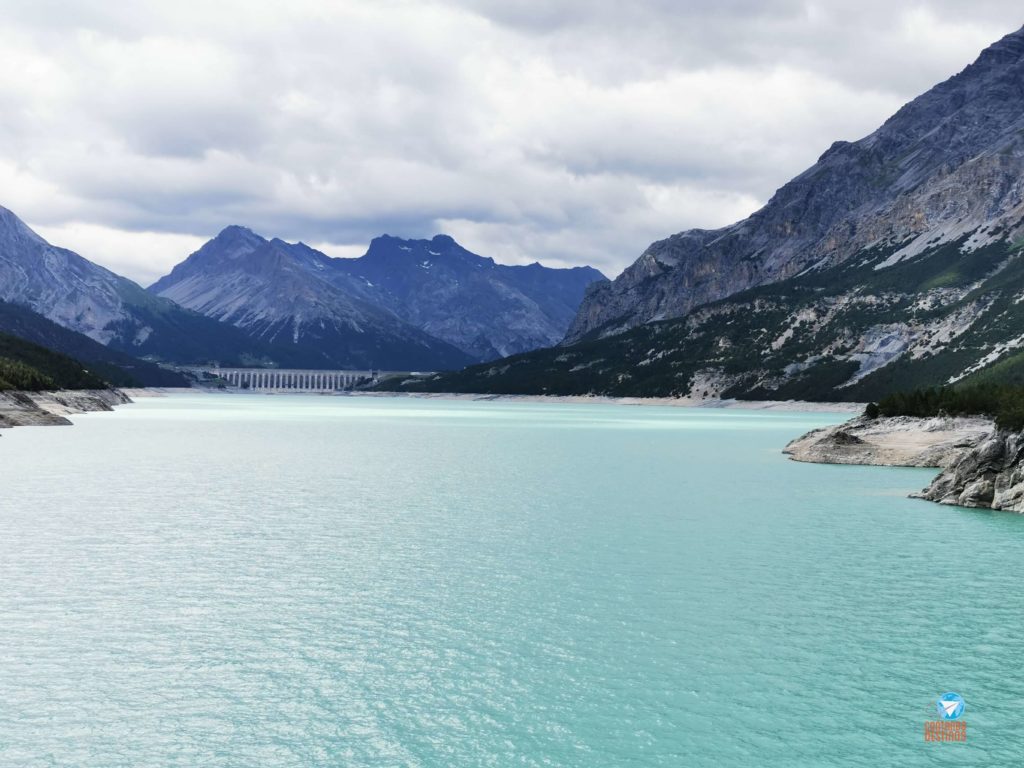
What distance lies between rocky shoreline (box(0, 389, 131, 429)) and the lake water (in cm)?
7708

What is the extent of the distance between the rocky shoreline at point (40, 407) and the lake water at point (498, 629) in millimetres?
77081

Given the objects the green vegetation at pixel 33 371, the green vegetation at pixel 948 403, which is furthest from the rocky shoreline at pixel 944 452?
the green vegetation at pixel 33 371

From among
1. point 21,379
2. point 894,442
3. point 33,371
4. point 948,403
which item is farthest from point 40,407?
point 948,403

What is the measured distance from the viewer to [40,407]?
453 feet

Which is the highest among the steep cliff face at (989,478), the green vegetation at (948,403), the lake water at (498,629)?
the green vegetation at (948,403)

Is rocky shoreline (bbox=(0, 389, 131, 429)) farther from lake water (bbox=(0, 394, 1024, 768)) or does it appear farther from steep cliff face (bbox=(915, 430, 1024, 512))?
steep cliff face (bbox=(915, 430, 1024, 512))

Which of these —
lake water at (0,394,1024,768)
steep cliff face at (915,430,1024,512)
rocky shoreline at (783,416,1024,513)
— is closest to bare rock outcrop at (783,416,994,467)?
rocky shoreline at (783,416,1024,513)

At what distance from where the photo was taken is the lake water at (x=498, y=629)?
18.7 m

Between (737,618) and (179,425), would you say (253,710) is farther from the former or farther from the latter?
(179,425)

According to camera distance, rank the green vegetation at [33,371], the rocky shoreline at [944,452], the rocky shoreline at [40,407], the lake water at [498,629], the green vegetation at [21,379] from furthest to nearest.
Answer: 1. the green vegetation at [33,371]
2. the green vegetation at [21,379]
3. the rocky shoreline at [40,407]
4. the rocky shoreline at [944,452]
5. the lake water at [498,629]

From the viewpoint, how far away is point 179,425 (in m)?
141

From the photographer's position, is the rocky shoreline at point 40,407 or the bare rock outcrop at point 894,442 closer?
the bare rock outcrop at point 894,442

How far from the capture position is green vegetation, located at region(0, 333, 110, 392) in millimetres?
142750

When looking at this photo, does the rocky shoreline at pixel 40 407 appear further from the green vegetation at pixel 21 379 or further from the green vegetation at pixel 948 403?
the green vegetation at pixel 948 403
